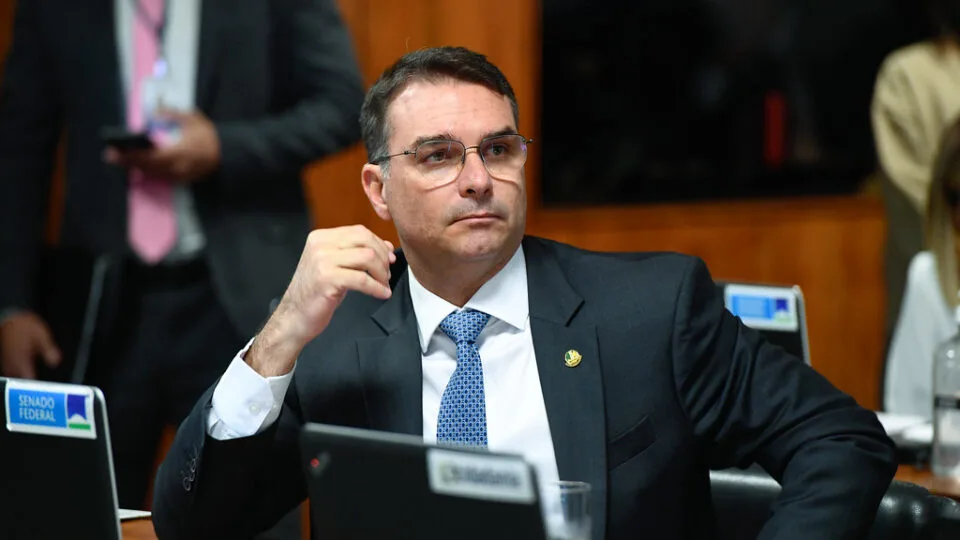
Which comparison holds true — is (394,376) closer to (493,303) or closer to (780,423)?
(493,303)

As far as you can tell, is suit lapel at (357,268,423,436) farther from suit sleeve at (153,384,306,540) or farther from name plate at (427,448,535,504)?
name plate at (427,448,535,504)

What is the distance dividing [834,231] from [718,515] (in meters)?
4.15

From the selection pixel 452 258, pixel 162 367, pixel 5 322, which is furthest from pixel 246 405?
pixel 5 322

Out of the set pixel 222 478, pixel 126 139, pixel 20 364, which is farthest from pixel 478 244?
pixel 20 364

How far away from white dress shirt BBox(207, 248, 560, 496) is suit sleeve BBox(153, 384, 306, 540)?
0.08 ft

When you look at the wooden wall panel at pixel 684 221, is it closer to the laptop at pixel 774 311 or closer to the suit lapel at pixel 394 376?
the laptop at pixel 774 311

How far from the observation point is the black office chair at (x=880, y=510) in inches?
72.1

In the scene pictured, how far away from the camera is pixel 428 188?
210 centimetres

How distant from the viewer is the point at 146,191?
3318 mm

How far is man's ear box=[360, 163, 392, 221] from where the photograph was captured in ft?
7.28

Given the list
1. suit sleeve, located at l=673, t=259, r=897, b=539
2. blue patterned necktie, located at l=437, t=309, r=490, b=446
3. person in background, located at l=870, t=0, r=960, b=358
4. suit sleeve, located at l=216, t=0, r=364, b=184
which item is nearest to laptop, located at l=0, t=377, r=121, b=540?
blue patterned necktie, located at l=437, t=309, r=490, b=446

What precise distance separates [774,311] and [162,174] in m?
1.47

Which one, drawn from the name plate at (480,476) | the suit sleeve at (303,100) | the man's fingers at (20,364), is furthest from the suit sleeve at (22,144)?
the name plate at (480,476)

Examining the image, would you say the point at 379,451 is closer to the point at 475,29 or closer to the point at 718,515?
the point at 718,515
